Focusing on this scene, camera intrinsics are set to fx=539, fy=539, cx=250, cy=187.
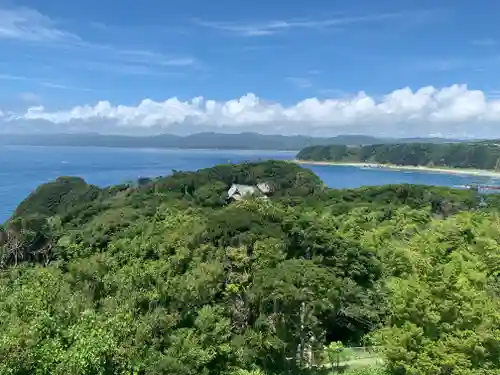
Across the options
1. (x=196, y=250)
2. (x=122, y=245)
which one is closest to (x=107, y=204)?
(x=122, y=245)

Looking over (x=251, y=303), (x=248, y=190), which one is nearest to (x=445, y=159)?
(x=248, y=190)

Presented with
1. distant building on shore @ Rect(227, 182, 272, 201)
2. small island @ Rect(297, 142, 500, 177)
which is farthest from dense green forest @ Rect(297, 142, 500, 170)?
distant building on shore @ Rect(227, 182, 272, 201)

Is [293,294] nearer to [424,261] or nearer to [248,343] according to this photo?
[248,343]

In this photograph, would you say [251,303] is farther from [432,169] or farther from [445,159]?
[445,159]

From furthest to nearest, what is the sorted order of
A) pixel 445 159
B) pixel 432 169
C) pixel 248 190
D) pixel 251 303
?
pixel 445 159 < pixel 432 169 < pixel 248 190 < pixel 251 303

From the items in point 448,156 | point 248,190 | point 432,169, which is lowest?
point 432,169

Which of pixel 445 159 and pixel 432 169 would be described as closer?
pixel 432 169

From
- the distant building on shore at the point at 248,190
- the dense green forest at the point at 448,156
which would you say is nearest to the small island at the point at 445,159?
the dense green forest at the point at 448,156

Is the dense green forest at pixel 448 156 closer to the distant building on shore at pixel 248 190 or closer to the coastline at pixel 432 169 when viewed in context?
the coastline at pixel 432 169

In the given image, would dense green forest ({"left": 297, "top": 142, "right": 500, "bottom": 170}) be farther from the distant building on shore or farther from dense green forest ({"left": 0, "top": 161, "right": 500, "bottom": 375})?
dense green forest ({"left": 0, "top": 161, "right": 500, "bottom": 375})
